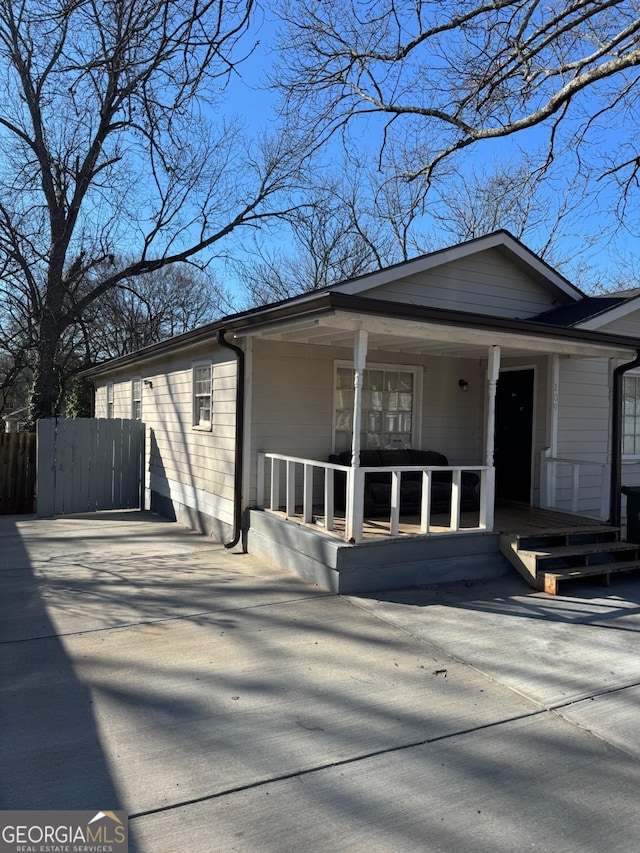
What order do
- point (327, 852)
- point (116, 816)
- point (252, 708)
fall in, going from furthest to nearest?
point (252, 708) → point (116, 816) → point (327, 852)

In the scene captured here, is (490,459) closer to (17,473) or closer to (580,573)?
(580,573)

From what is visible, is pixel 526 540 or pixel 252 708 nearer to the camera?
pixel 252 708

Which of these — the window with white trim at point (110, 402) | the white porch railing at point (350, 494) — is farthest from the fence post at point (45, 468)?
the white porch railing at point (350, 494)

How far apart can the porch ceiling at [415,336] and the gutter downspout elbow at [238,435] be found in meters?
0.29

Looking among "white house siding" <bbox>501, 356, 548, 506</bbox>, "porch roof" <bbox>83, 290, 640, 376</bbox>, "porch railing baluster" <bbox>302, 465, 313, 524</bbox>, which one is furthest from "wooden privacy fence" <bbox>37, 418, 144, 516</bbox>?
"white house siding" <bbox>501, 356, 548, 506</bbox>

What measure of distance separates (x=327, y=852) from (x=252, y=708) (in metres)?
1.23

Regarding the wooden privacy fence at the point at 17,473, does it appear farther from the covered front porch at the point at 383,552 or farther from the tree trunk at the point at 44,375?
the covered front porch at the point at 383,552

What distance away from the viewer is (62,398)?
2248 cm

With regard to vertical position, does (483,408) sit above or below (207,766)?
above

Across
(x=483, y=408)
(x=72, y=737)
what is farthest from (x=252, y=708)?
(x=483, y=408)

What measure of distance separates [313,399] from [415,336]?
7.25 feet

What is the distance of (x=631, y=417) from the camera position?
9.12 m

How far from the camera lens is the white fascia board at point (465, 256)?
315 inches

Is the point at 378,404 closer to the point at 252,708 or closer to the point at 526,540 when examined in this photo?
the point at 526,540
